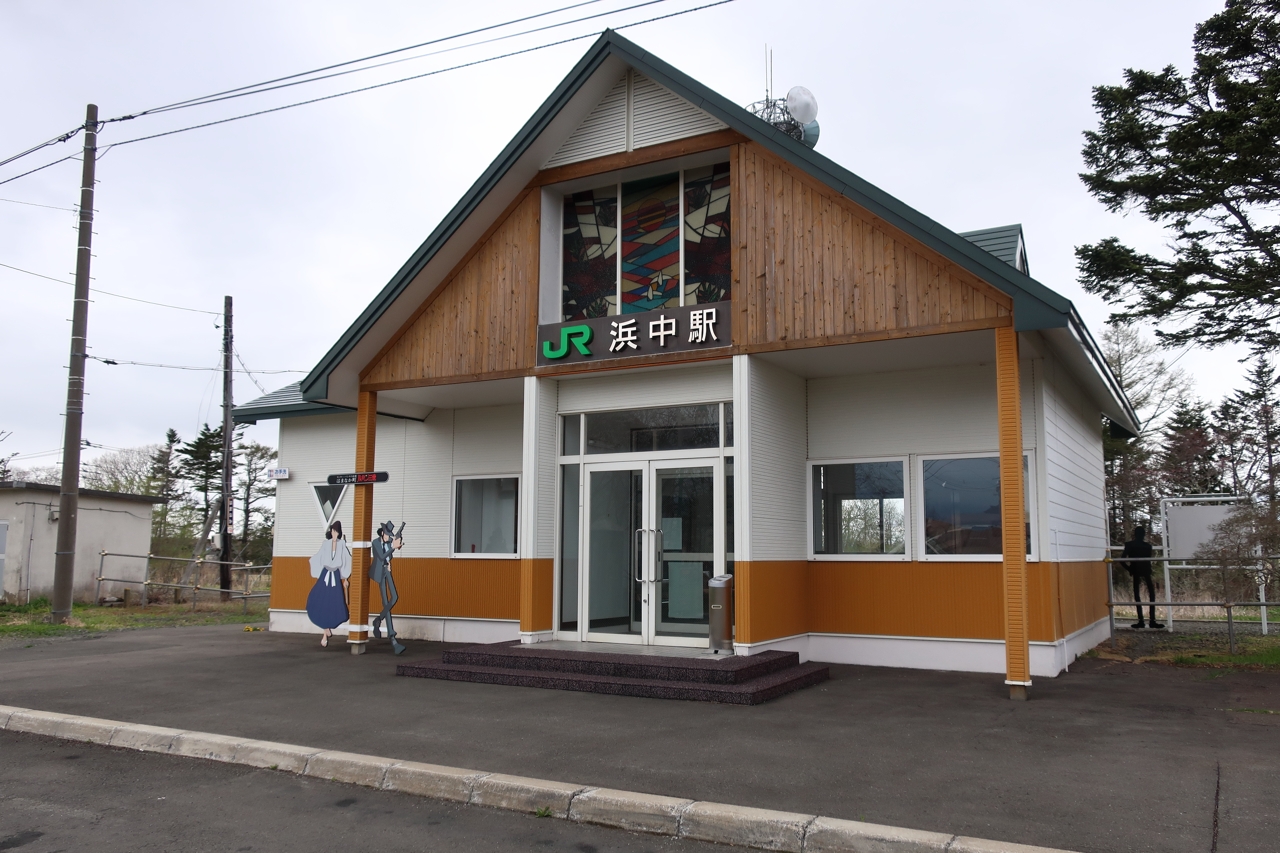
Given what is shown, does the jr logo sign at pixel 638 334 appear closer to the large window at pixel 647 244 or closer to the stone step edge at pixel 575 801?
the large window at pixel 647 244

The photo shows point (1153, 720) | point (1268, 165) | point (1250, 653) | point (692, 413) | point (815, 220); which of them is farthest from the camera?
point (1268, 165)

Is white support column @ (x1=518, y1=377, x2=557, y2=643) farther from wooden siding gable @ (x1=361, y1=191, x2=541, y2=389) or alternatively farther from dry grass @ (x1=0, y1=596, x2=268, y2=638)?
dry grass @ (x1=0, y1=596, x2=268, y2=638)

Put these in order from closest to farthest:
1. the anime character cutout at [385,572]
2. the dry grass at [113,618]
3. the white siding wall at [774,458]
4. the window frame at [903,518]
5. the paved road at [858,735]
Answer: the paved road at [858,735], the white siding wall at [774,458], the window frame at [903,518], the anime character cutout at [385,572], the dry grass at [113,618]

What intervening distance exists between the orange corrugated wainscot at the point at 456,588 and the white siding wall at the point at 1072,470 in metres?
7.45

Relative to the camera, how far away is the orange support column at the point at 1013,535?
8930 mm

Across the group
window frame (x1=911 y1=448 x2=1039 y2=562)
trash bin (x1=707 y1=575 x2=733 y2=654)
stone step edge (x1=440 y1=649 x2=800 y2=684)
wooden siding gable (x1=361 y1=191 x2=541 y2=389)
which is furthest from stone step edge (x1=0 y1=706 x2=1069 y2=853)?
window frame (x1=911 y1=448 x2=1039 y2=562)

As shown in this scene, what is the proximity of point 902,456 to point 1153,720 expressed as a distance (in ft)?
14.3

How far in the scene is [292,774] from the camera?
6656mm

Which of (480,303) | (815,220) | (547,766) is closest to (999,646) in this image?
(815,220)

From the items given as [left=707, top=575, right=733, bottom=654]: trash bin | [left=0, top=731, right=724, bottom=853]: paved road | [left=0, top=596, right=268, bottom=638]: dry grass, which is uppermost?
[left=707, top=575, right=733, bottom=654]: trash bin

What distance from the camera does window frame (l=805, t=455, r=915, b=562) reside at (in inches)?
450

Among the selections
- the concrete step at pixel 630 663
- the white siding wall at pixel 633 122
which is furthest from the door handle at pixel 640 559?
the white siding wall at pixel 633 122

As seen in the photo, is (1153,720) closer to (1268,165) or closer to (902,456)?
(902,456)

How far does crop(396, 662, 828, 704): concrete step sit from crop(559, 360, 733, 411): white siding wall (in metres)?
3.33
